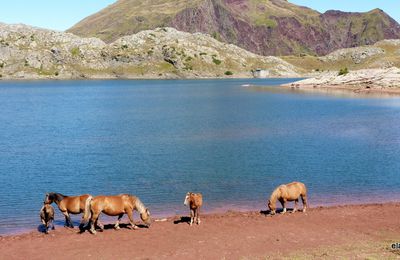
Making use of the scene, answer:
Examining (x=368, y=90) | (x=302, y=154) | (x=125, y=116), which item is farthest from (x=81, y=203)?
(x=368, y=90)

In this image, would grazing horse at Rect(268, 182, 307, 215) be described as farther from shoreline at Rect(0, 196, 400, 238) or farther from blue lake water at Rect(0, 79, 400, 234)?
blue lake water at Rect(0, 79, 400, 234)

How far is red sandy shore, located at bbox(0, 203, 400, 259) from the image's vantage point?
23.0 meters

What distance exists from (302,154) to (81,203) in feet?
124

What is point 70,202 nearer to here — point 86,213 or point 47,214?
point 47,214

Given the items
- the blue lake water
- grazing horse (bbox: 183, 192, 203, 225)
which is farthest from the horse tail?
grazing horse (bbox: 183, 192, 203, 225)

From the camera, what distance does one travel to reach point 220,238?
25.3m

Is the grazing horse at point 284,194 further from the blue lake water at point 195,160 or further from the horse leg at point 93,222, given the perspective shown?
the horse leg at point 93,222

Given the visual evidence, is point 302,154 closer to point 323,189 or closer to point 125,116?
point 323,189

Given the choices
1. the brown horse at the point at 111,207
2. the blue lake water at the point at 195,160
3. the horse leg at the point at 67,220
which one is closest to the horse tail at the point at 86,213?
the brown horse at the point at 111,207

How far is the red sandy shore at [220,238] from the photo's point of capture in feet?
75.5

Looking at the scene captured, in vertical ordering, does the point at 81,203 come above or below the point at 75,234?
above

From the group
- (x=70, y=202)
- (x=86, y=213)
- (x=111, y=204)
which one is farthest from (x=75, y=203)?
(x=111, y=204)

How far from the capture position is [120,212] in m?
26.8

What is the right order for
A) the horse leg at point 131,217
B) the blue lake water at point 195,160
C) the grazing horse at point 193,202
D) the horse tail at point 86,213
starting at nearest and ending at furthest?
the horse tail at point 86,213 < the horse leg at point 131,217 < the grazing horse at point 193,202 < the blue lake water at point 195,160
